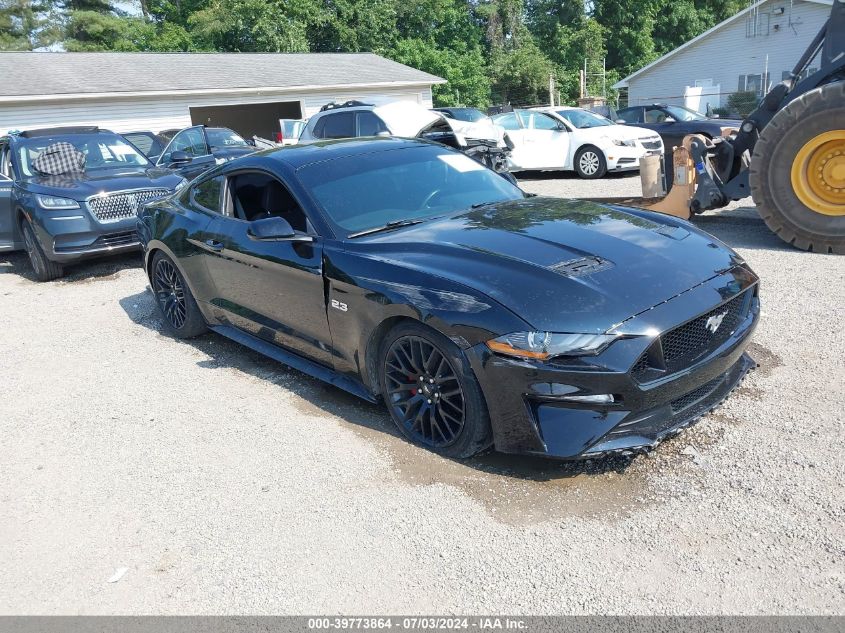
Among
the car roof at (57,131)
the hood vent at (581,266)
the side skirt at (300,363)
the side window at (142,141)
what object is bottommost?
the side skirt at (300,363)

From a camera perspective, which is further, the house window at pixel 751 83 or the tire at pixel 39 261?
the house window at pixel 751 83

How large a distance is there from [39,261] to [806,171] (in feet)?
29.8

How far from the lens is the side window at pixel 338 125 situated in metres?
13.5

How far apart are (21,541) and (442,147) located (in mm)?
3680

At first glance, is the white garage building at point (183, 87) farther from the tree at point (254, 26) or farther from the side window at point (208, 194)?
the side window at point (208, 194)

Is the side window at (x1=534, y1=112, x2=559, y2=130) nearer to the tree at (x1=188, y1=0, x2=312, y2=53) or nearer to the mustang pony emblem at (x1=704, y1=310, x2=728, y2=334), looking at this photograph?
the mustang pony emblem at (x1=704, y1=310, x2=728, y2=334)

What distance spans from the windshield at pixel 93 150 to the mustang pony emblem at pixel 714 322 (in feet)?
28.6

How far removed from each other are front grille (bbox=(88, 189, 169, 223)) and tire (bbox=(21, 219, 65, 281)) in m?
1.02

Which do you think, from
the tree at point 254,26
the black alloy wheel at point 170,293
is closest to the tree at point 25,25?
the tree at point 254,26

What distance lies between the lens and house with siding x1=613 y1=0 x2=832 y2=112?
28.9 meters

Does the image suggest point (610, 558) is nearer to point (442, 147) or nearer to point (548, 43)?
point (442, 147)

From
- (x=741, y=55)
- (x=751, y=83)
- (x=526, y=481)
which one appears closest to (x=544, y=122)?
(x=526, y=481)

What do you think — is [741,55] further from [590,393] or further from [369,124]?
[590,393]

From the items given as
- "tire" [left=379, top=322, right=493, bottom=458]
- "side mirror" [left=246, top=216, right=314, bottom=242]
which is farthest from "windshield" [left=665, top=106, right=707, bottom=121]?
"tire" [left=379, top=322, right=493, bottom=458]
